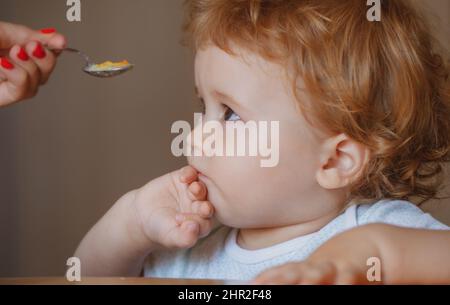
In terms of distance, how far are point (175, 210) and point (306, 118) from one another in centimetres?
23

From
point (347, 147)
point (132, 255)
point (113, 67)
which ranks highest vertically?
point (113, 67)

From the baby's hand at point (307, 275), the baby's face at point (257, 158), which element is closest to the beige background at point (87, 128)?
the baby's face at point (257, 158)

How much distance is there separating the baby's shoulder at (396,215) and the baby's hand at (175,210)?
0.65ft

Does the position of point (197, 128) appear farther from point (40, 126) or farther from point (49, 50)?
point (40, 126)

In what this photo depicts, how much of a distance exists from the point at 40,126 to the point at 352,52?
63 centimetres

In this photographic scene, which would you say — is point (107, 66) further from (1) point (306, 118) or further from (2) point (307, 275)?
(2) point (307, 275)

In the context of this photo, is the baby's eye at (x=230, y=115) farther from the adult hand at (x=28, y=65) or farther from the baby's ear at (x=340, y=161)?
the adult hand at (x=28, y=65)

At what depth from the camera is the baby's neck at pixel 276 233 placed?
0.83 meters

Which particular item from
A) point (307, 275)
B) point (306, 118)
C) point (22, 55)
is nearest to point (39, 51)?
point (22, 55)

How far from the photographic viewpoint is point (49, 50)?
2.62 ft

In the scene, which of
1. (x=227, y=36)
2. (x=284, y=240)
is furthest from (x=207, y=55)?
(x=284, y=240)

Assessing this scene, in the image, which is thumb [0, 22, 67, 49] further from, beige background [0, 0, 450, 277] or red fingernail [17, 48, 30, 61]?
beige background [0, 0, 450, 277]

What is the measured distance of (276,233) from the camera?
33.4 inches
